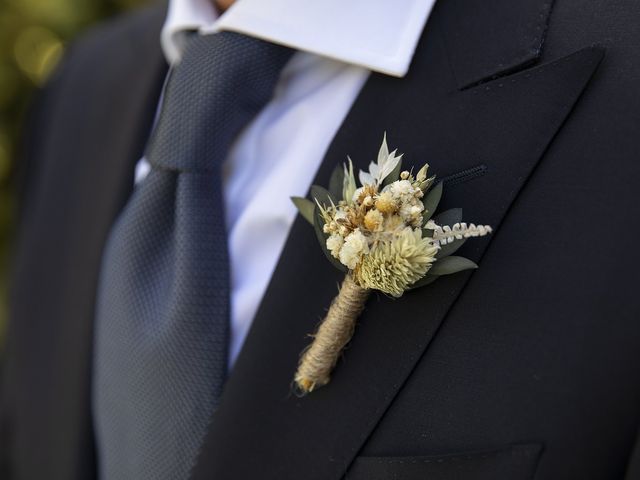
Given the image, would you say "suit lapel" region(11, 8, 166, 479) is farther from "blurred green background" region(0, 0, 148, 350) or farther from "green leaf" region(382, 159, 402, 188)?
"green leaf" region(382, 159, 402, 188)

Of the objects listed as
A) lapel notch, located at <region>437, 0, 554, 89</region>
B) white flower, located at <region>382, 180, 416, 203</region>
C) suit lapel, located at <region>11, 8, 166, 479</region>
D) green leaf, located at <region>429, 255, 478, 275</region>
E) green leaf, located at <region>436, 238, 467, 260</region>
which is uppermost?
lapel notch, located at <region>437, 0, 554, 89</region>

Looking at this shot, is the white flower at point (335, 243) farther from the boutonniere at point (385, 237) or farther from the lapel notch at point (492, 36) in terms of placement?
the lapel notch at point (492, 36)

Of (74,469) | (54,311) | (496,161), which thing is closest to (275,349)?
(496,161)

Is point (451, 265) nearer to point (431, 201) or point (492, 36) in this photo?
point (431, 201)

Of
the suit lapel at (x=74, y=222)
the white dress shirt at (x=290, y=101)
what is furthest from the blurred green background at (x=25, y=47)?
the white dress shirt at (x=290, y=101)

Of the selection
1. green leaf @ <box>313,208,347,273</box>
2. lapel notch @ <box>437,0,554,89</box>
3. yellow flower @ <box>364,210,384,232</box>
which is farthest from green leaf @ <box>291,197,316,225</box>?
lapel notch @ <box>437,0,554,89</box>
